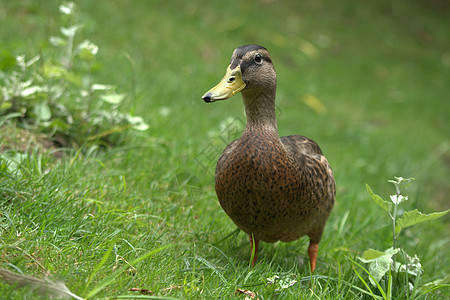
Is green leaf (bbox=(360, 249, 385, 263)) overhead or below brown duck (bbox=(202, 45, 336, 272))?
below

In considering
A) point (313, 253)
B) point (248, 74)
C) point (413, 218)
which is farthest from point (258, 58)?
point (313, 253)

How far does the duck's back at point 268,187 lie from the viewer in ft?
8.13

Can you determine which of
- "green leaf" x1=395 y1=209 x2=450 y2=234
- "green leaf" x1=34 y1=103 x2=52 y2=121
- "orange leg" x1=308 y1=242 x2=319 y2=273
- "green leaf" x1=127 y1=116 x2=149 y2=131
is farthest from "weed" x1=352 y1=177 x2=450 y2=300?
"green leaf" x1=34 y1=103 x2=52 y2=121

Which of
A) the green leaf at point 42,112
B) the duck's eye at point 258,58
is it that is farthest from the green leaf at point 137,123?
the duck's eye at point 258,58

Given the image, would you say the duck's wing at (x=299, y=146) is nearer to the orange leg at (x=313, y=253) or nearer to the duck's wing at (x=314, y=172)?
the duck's wing at (x=314, y=172)

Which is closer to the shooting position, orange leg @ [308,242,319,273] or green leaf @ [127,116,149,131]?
orange leg @ [308,242,319,273]

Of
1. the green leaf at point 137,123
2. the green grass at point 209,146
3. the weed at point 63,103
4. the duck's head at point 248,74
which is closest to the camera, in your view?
the green grass at point 209,146

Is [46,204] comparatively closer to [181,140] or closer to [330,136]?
[181,140]

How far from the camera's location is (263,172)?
2.47m

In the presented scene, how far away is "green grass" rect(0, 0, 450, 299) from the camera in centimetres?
222

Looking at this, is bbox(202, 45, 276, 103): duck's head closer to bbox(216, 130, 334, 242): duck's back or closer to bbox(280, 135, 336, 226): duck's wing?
bbox(216, 130, 334, 242): duck's back

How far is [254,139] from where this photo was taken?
257cm

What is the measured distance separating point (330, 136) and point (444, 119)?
3.50 metres

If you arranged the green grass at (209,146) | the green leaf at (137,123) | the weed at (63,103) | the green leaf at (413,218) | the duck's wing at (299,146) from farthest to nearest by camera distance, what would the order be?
the green leaf at (137,123) → the weed at (63,103) → the duck's wing at (299,146) → the green leaf at (413,218) → the green grass at (209,146)
